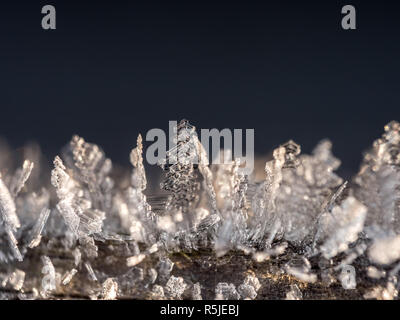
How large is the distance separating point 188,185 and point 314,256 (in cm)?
79

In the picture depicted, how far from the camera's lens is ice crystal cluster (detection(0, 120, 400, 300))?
2.13 meters

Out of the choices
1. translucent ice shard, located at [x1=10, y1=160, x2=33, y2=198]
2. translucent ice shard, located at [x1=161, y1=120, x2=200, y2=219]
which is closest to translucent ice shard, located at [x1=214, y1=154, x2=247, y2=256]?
translucent ice shard, located at [x1=161, y1=120, x2=200, y2=219]

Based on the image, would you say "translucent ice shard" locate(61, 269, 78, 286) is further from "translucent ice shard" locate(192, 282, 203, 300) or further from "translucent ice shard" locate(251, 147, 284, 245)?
"translucent ice shard" locate(251, 147, 284, 245)

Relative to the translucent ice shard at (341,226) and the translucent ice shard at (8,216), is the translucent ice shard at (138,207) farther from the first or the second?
the translucent ice shard at (341,226)

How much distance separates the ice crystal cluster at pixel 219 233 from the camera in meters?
2.13

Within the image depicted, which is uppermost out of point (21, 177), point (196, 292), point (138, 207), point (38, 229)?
point (21, 177)

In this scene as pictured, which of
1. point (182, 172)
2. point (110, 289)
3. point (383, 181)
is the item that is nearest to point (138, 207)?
point (182, 172)

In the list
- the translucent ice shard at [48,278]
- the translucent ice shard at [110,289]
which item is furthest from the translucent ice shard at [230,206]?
the translucent ice shard at [48,278]

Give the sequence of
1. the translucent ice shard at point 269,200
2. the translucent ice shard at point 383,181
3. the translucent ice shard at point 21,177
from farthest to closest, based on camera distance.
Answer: the translucent ice shard at point 21,177 < the translucent ice shard at point 269,200 < the translucent ice shard at point 383,181

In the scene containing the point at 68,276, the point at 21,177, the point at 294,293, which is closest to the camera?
the point at 294,293

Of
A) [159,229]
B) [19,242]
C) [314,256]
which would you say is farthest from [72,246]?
[314,256]

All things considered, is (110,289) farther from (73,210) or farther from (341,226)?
(341,226)

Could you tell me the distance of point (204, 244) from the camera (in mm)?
2275

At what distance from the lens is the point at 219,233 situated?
7.49ft
